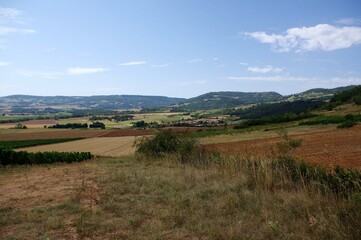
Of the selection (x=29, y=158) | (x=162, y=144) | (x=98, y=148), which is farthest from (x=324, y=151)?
(x=98, y=148)

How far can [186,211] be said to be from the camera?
293 inches

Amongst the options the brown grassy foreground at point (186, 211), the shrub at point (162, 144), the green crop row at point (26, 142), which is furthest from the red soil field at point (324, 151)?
the green crop row at point (26, 142)

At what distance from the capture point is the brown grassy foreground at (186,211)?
19.3ft

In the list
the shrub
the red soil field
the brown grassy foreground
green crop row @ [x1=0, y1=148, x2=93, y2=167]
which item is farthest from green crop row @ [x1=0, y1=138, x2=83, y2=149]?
the brown grassy foreground

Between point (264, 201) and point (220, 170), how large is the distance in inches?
186

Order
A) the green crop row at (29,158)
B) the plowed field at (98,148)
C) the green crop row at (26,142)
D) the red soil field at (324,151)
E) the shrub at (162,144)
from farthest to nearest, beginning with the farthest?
1. the green crop row at (26,142)
2. the plowed field at (98,148)
3. the green crop row at (29,158)
4. the shrub at (162,144)
5. the red soil field at (324,151)

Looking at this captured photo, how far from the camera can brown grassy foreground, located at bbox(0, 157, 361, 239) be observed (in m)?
5.89

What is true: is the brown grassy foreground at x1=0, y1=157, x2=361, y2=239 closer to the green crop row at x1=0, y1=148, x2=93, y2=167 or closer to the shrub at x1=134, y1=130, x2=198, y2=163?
the shrub at x1=134, y1=130, x2=198, y2=163

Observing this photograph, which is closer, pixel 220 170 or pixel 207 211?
pixel 207 211

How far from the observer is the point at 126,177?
1267 centimetres

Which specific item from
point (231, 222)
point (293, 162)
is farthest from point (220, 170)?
point (231, 222)

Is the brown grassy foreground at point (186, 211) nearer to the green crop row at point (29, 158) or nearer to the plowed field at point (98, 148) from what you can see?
the green crop row at point (29, 158)

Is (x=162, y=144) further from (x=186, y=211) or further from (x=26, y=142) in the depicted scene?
(x=26, y=142)

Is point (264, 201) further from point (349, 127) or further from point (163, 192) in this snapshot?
point (349, 127)
